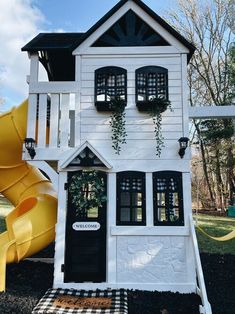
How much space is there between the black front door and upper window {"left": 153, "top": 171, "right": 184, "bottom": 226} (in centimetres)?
102

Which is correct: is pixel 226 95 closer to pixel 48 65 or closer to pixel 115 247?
pixel 48 65

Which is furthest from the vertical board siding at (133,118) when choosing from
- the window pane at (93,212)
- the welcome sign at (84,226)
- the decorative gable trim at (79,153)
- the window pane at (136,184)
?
the welcome sign at (84,226)

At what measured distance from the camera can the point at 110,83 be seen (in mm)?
5719

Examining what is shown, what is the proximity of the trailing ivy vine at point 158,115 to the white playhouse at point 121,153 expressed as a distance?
0.07ft

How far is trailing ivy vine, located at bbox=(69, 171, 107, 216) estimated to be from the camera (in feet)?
Result: 17.3

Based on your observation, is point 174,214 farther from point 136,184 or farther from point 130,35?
point 130,35

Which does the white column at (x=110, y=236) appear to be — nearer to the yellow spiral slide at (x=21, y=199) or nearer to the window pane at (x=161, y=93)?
the yellow spiral slide at (x=21, y=199)

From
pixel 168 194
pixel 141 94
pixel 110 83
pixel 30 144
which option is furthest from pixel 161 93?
Result: pixel 30 144

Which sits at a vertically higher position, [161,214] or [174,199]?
[174,199]

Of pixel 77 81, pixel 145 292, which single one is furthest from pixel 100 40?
pixel 145 292

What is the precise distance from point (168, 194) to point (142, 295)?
6.13 feet

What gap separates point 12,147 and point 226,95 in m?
15.3

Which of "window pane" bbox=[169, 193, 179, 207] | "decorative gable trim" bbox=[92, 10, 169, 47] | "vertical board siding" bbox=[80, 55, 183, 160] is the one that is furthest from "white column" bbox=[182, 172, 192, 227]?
"decorative gable trim" bbox=[92, 10, 169, 47]

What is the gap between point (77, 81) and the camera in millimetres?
5691
